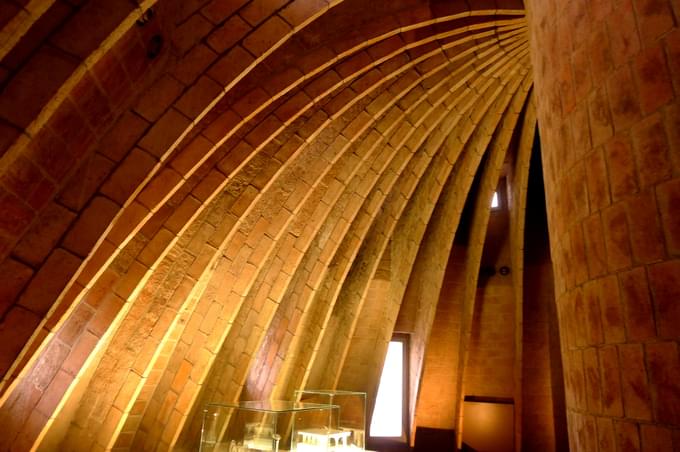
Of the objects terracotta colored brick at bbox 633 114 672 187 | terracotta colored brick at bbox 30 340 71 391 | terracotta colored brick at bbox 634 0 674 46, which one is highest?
terracotta colored brick at bbox 634 0 674 46

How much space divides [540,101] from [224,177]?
11.1ft

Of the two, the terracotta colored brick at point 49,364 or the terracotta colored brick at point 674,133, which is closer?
the terracotta colored brick at point 674,133

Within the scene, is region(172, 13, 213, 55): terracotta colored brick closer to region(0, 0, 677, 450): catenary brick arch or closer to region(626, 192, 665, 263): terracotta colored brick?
region(0, 0, 677, 450): catenary brick arch

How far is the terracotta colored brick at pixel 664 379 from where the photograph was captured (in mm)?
1408

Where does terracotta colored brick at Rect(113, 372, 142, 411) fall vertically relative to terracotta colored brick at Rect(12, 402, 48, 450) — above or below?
above

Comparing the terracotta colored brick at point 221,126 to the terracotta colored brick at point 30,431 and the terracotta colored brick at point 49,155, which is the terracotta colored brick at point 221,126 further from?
the terracotta colored brick at point 30,431

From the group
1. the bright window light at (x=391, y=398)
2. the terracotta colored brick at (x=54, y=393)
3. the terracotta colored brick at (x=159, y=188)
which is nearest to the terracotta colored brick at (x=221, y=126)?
the terracotta colored brick at (x=159, y=188)

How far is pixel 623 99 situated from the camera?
174 cm

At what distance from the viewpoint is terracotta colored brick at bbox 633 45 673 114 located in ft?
5.22

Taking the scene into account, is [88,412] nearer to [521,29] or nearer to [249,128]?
[249,128]

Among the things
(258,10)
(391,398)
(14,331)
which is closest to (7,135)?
(14,331)

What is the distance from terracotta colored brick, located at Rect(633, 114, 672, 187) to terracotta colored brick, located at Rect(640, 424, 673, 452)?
78cm

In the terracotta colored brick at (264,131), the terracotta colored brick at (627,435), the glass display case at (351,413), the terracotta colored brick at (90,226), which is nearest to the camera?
the terracotta colored brick at (627,435)

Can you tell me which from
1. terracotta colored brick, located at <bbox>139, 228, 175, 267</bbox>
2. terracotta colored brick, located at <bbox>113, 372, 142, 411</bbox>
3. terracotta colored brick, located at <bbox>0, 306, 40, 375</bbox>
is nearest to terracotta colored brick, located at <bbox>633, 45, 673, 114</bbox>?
terracotta colored brick, located at <bbox>0, 306, 40, 375</bbox>
